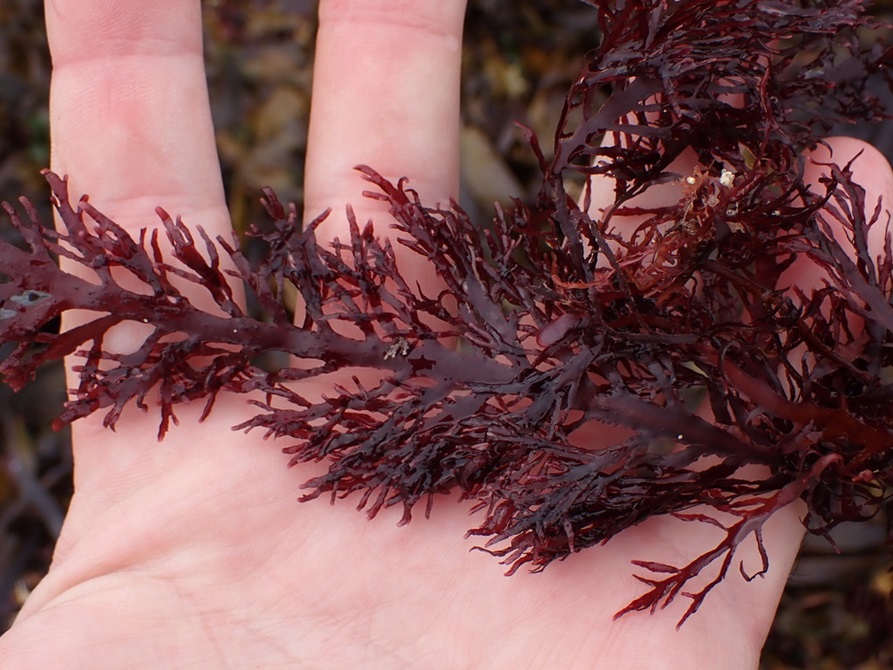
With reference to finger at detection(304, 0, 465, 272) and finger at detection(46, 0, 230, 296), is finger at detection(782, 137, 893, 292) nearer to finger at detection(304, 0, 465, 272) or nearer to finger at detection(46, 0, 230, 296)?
finger at detection(304, 0, 465, 272)

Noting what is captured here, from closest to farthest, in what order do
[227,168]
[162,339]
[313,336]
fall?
[313,336] < [162,339] < [227,168]

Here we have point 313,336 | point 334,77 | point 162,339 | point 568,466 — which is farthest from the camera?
point 334,77

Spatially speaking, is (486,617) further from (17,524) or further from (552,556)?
(17,524)

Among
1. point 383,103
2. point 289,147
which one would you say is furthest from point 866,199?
point 289,147

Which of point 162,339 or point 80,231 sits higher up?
point 80,231

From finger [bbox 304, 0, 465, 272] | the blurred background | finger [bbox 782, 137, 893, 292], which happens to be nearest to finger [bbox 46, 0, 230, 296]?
finger [bbox 304, 0, 465, 272]

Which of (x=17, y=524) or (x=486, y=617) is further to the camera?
(x=17, y=524)

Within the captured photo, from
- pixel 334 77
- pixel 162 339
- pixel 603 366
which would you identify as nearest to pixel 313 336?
pixel 162 339
